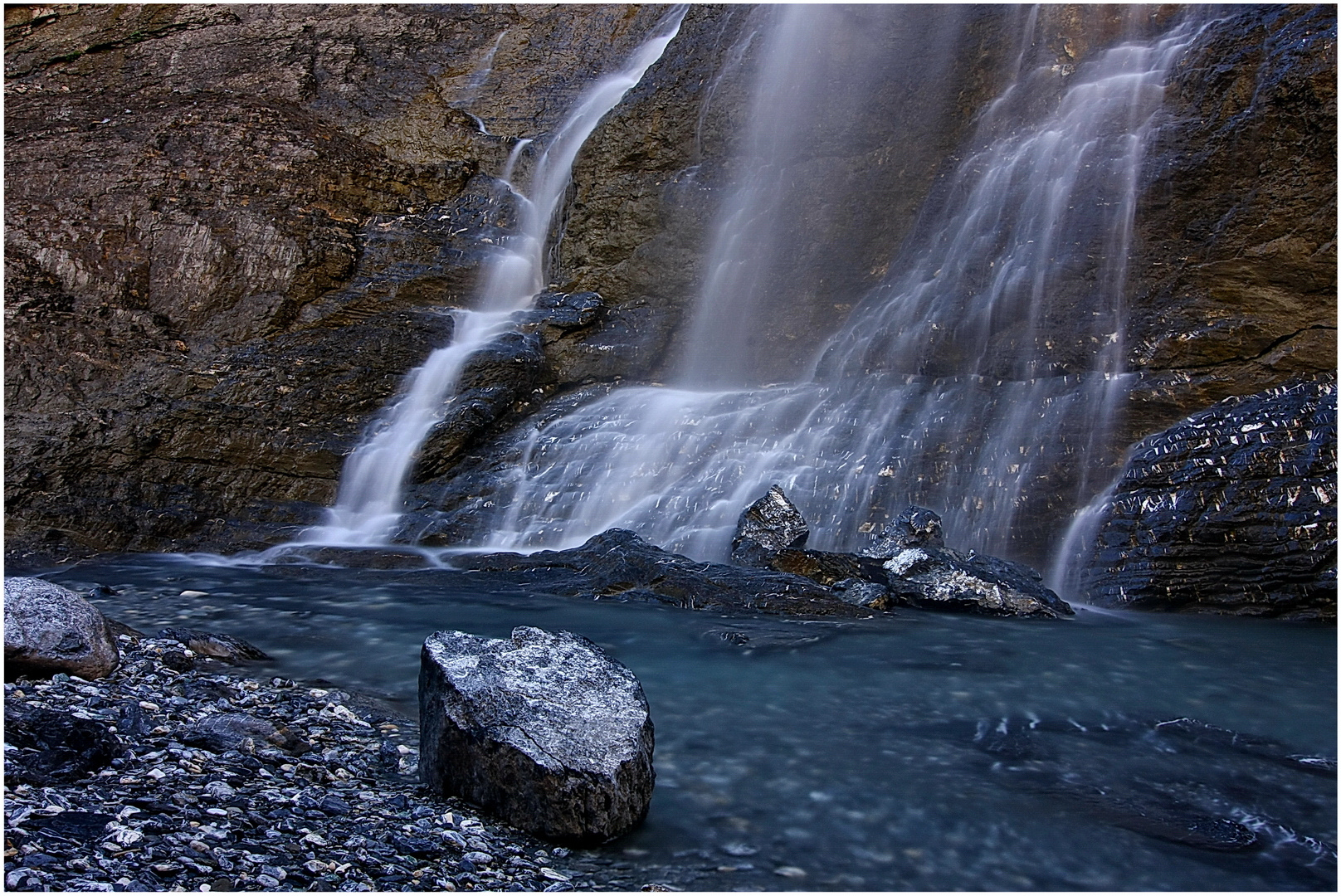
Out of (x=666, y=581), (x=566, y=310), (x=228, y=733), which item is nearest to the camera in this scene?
(x=228, y=733)

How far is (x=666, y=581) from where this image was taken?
6.80 meters

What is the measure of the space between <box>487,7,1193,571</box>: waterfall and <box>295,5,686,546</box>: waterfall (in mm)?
1623

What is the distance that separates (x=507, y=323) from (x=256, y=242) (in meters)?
3.84

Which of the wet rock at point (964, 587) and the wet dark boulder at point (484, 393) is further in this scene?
the wet dark boulder at point (484, 393)

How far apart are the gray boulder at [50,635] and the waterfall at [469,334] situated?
5.77 metres

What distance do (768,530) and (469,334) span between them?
264 inches

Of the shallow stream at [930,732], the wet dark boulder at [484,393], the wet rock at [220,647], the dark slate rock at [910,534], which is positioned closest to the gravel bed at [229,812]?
the shallow stream at [930,732]

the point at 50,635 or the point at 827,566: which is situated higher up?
the point at 827,566

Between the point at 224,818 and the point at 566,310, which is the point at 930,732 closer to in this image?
the point at 224,818

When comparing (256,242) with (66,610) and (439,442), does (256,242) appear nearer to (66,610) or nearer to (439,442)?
(439,442)

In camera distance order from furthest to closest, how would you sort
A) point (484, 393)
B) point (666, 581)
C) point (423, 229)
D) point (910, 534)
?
point (423, 229), point (484, 393), point (910, 534), point (666, 581)

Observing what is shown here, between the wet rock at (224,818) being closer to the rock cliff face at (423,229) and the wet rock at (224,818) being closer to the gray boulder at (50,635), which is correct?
the gray boulder at (50,635)

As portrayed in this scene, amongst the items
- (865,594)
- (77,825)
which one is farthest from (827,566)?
(77,825)

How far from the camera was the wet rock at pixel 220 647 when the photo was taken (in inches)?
184
